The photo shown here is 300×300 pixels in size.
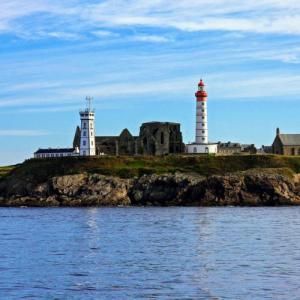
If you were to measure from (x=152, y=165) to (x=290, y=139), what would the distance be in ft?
128

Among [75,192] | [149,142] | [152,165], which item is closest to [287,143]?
[149,142]

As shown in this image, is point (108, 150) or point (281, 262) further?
point (108, 150)

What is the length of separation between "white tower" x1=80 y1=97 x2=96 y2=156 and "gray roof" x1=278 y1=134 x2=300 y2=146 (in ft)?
133

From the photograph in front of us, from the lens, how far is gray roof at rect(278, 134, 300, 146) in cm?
15494

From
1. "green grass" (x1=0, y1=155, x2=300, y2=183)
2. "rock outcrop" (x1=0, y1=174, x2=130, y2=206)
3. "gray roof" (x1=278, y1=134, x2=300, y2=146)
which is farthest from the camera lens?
"gray roof" (x1=278, y1=134, x2=300, y2=146)

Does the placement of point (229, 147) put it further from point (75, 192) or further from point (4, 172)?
point (75, 192)

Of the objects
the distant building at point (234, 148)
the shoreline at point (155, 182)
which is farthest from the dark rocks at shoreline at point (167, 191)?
the distant building at point (234, 148)

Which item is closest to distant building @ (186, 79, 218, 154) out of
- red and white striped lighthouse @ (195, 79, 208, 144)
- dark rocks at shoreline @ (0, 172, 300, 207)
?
red and white striped lighthouse @ (195, 79, 208, 144)

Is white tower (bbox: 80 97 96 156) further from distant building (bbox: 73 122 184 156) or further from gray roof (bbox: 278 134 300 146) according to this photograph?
gray roof (bbox: 278 134 300 146)

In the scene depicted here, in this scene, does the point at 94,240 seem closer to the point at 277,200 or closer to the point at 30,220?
the point at 30,220

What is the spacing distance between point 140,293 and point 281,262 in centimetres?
1250

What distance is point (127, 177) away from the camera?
122 m

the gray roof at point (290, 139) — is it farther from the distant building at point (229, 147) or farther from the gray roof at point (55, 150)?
the gray roof at point (55, 150)

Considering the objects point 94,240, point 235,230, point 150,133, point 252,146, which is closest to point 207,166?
point 150,133
